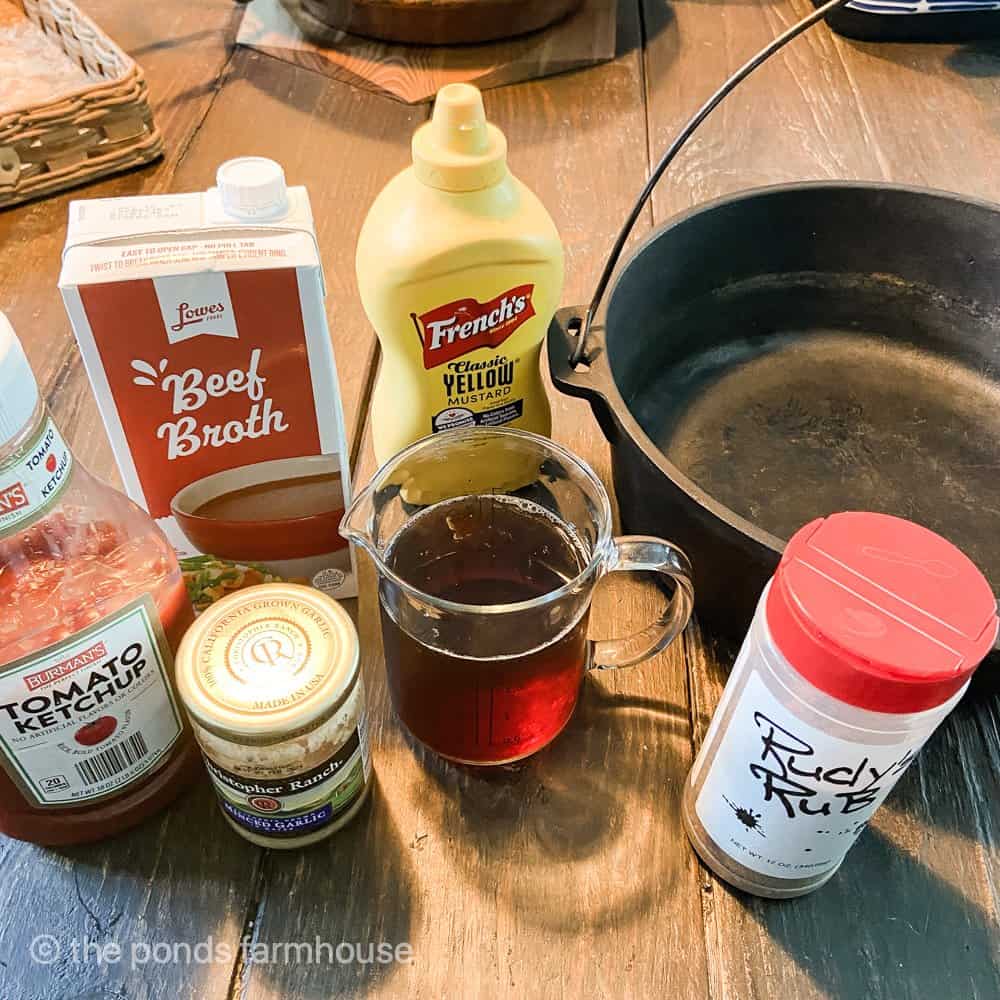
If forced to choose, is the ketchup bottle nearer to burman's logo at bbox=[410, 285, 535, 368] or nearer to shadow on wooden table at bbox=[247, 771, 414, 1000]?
shadow on wooden table at bbox=[247, 771, 414, 1000]

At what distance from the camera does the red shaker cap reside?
38cm

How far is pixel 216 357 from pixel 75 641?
0.16m

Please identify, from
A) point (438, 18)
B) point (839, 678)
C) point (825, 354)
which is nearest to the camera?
point (839, 678)

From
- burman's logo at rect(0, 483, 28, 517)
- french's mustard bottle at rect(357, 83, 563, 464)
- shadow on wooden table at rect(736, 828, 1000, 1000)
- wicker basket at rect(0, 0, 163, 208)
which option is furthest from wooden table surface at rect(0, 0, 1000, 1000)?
wicker basket at rect(0, 0, 163, 208)

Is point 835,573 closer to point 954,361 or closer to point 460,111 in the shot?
point 460,111

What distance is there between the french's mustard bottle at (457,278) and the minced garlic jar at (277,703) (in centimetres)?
19

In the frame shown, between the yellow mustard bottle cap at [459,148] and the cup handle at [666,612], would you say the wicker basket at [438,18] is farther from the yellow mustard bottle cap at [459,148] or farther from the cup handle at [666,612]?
the cup handle at [666,612]

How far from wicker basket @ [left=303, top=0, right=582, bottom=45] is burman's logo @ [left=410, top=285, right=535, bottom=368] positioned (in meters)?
0.64

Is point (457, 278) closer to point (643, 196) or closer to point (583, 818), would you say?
point (643, 196)

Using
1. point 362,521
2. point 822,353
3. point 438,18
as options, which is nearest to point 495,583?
point 362,521

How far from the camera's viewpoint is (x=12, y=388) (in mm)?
410

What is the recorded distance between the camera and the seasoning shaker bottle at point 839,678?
0.38 meters

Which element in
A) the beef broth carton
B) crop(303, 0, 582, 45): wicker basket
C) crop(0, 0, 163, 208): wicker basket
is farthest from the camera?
crop(303, 0, 582, 45): wicker basket

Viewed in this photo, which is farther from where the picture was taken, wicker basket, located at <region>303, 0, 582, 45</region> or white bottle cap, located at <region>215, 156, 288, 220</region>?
wicker basket, located at <region>303, 0, 582, 45</region>
